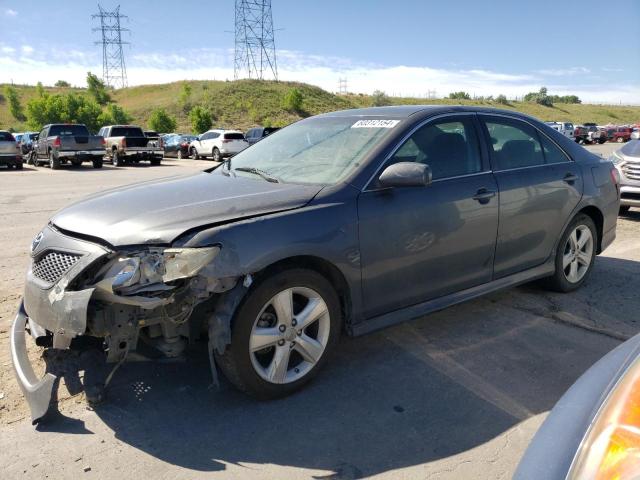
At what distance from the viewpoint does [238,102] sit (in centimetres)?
6359

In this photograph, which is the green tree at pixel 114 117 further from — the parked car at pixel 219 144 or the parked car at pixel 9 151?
the parked car at pixel 9 151

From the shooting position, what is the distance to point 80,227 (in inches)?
122

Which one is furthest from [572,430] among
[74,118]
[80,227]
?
[74,118]

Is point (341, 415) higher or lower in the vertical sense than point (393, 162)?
lower

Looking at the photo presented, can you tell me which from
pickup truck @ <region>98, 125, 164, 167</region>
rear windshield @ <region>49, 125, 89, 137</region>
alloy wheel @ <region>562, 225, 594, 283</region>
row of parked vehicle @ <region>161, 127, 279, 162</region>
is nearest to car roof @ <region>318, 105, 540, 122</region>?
alloy wheel @ <region>562, 225, 594, 283</region>

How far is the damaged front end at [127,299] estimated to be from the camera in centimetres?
272

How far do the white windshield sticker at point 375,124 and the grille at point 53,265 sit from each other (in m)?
2.17

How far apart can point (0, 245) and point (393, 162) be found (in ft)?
19.7

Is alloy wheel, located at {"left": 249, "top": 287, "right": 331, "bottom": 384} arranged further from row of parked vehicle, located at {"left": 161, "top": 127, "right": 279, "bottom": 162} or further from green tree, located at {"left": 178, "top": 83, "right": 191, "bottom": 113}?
green tree, located at {"left": 178, "top": 83, "right": 191, "bottom": 113}

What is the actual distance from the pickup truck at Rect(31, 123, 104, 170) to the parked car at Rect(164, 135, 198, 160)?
8.79 metres

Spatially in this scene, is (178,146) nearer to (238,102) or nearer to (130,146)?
(130,146)

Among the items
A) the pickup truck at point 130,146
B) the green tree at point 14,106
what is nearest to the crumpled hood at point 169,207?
the pickup truck at point 130,146

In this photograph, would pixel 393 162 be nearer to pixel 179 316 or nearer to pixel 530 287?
pixel 179 316

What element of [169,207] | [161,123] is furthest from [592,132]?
[169,207]
